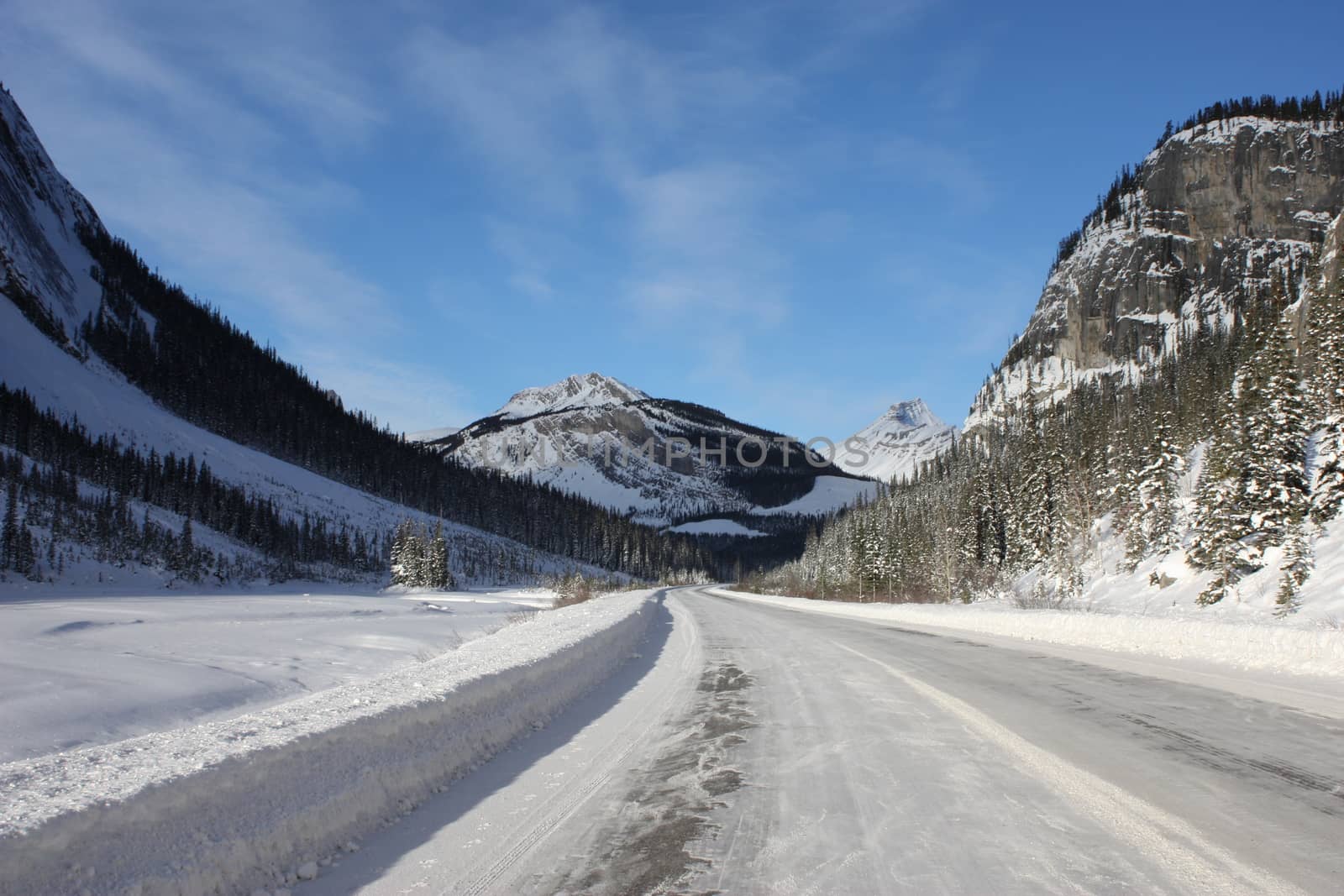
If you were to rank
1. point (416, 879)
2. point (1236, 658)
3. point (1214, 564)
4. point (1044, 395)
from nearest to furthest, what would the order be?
point (416, 879) < point (1236, 658) < point (1214, 564) < point (1044, 395)

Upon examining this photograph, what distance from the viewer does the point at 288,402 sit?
176 metres

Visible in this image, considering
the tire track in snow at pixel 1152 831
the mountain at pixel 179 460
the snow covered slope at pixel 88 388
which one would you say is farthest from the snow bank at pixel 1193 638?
the snow covered slope at pixel 88 388

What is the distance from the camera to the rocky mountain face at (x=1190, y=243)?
167125mm

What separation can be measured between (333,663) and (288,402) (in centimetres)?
18548

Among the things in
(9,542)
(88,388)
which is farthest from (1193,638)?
(88,388)

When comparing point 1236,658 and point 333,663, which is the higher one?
point 1236,658

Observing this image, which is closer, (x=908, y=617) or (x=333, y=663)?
(x=333, y=663)

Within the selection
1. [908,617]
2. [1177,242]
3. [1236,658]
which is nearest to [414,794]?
[1236,658]

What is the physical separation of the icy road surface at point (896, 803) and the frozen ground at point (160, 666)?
4.70 meters

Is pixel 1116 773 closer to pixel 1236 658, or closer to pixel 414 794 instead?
pixel 414 794

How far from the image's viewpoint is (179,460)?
357 ft

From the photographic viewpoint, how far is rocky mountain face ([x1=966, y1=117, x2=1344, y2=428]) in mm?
167125

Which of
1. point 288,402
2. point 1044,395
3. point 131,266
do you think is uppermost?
point 131,266

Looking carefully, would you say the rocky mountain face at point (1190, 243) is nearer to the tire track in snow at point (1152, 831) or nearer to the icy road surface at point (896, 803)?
the icy road surface at point (896, 803)
